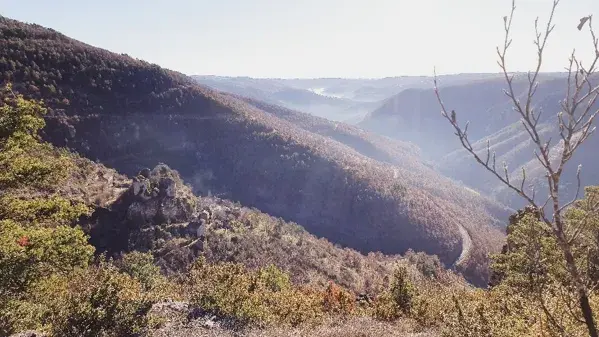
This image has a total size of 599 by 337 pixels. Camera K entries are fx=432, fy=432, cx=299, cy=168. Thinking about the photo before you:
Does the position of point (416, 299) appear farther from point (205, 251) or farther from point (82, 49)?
point (82, 49)

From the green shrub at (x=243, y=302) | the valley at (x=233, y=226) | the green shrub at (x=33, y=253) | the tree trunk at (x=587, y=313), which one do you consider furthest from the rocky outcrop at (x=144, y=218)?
the tree trunk at (x=587, y=313)

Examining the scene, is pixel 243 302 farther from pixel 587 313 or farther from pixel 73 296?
pixel 587 313

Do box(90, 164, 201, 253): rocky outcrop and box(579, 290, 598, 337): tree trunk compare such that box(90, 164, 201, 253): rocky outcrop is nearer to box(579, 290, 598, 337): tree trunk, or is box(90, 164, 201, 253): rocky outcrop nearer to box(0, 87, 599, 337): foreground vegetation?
box(0, 87, 599, 337): foreground vegetation

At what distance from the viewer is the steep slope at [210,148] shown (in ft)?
386

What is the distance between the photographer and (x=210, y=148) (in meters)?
163

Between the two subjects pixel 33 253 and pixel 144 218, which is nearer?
pixel 33 253

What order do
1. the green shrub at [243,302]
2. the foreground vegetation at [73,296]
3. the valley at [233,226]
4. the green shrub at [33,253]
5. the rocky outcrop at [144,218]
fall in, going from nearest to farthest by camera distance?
the valley at [233,226] < the foreground vegetation at [73,296] < the green shrub at [33,253] < the green shrub at [243,302] < the rocky outcrop at [144,218]

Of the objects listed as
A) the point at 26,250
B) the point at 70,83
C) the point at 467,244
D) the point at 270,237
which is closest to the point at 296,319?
the point at 26,250

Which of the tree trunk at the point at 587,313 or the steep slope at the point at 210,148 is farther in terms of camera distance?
the steep slope at the point at 210,148

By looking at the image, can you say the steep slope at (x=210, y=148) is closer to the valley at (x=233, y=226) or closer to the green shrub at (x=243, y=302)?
the valley at (x=233, y=226)

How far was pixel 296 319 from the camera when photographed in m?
20.2

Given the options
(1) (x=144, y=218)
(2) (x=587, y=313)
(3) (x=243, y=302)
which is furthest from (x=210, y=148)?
(2) (x=587, y=313)

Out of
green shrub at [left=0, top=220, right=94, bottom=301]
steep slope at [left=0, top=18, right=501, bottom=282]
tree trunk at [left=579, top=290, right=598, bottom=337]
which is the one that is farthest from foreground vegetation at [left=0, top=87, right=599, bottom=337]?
steep slope at [left=0, top=18, right=501, bottom=282]

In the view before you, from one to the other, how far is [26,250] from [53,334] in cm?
324
